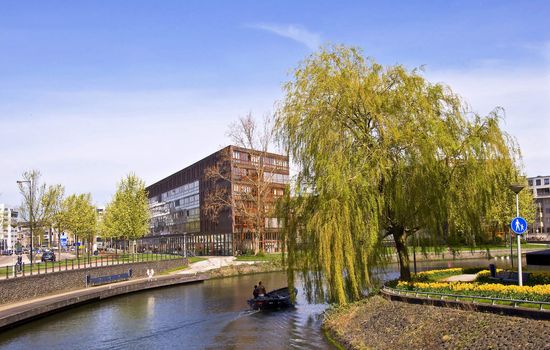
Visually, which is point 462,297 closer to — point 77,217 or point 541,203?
point 77,217

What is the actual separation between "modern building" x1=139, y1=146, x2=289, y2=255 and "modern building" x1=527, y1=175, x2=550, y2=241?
85573mm

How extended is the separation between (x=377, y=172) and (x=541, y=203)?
5161 inches

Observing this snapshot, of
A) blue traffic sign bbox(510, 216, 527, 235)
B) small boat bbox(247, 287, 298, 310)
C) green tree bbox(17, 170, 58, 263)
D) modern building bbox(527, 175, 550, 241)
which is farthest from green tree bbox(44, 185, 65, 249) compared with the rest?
modern building bbox(527, 175, 550, 241)

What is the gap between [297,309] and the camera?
3581 centimetres

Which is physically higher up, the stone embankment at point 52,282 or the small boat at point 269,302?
the stone embankment at point 52,282

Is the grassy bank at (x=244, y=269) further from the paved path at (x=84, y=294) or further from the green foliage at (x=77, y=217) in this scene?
the green foliage at (x=77, y=217)

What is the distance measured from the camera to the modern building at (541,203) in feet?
450

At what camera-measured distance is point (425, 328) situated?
68.4 ft

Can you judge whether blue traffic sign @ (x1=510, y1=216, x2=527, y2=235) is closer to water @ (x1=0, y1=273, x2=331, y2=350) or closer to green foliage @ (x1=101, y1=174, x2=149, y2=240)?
water @ (x1=0, y1=273, x2=331, y2=350)

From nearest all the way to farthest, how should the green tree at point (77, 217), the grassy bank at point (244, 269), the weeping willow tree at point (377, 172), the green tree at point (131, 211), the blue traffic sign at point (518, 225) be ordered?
the blue traffic sign at point (518, 225) < the weeping willow tree at point (377, 172) < the grassy bank at point (244, 269) < the green tree at point (131, 211) < the green tree at point (77, 217)

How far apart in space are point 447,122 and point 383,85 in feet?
13.3

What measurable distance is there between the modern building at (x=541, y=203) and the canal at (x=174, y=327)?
11725cm

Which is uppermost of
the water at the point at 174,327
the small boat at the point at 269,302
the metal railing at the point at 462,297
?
the metal railing at the point at 462,297

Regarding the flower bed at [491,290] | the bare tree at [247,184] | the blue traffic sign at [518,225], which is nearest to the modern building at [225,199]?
the bare tree at [247,184]
